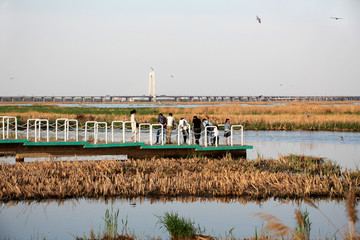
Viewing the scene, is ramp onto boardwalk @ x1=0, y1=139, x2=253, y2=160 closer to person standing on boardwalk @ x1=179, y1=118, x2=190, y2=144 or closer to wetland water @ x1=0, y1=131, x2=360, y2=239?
person standing on boardwalk @ x1=179, y1=118, x2=190, y2=144

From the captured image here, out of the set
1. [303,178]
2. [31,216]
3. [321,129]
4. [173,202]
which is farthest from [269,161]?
[321,129]

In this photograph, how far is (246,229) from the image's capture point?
1333cm

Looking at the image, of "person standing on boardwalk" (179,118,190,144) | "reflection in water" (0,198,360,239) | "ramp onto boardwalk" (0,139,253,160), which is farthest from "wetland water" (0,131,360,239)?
"person standing on boardwalk" (179,118,190,144)

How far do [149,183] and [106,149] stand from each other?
8.15m

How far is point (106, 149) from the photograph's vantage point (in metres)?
25.3

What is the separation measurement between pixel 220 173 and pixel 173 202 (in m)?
4.09

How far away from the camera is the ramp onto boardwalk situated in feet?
81.2

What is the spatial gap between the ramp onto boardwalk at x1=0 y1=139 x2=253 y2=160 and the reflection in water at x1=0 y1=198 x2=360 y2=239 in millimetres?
8911

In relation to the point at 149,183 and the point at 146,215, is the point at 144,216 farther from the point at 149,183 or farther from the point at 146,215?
the point at 149,183

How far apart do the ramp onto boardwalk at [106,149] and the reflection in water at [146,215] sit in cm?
891

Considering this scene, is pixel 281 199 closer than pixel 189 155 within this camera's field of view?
Yes

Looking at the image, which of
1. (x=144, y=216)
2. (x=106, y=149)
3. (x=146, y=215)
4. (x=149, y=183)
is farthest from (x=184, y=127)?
(x=144, y=216)

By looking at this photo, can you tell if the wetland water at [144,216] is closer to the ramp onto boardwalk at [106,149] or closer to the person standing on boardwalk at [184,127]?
the ramp onto boardwalk at [106,149]

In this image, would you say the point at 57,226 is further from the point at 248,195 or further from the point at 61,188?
the point at 248,195
